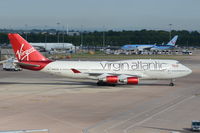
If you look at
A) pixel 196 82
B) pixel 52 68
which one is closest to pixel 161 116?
pixel 52 68

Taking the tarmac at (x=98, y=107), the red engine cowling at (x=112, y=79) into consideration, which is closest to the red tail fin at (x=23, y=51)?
the tarmac at (x=98, y=107)

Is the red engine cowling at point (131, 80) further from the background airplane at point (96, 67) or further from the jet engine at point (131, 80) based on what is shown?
the background airplane at point (96, 67)

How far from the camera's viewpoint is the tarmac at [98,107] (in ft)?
104

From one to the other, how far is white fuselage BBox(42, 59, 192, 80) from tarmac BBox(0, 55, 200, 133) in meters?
1.68

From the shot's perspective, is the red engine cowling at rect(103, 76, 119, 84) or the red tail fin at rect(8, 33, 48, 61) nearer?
the red engine cowling at rect(103, 76, 119, 84)

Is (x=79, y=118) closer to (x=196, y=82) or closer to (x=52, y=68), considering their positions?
(x=52, y=68)

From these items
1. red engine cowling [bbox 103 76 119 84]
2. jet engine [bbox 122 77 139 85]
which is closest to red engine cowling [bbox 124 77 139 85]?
jet engine [bbox 122 77 139 85]

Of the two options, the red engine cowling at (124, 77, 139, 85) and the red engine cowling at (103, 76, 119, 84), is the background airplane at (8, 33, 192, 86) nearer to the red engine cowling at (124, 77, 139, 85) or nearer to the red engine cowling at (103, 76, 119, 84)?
the red engine cowling at (103, 76, 119, 84)

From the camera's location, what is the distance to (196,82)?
6366 centimetres

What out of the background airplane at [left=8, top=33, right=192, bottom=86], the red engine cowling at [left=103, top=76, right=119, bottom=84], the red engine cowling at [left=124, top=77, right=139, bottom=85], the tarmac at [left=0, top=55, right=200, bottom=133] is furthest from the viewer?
the background airplane at [left=8, top=33, right=192, bottom=86]

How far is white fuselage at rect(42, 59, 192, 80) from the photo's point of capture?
56375 millimetres

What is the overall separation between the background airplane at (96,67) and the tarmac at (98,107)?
1.65 metres

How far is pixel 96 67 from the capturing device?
56875mm

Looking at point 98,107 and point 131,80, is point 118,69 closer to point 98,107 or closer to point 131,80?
point 131,80
